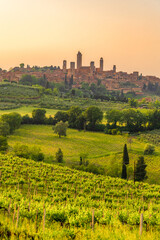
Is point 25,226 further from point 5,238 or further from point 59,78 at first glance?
point 59,78

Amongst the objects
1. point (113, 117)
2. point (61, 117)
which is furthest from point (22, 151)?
point (113, 117)

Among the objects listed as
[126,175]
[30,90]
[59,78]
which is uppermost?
[59,78]

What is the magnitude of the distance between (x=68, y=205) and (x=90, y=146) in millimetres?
39186

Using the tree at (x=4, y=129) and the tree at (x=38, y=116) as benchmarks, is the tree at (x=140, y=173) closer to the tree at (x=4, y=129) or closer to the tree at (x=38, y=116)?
the tree at (x=4, y=129)

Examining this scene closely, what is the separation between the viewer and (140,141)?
62.1m

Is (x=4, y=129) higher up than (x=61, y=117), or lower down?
lower down

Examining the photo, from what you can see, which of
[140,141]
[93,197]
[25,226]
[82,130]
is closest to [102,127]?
[82,130]

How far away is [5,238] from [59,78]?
188 metres

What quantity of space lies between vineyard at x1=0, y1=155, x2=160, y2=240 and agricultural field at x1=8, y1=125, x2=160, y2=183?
9.28 m

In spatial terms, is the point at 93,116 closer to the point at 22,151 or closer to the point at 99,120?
the point at 99,120

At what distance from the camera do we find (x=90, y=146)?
182 ft

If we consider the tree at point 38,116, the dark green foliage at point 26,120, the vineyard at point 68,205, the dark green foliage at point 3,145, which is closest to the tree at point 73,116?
the tree at point 38,116

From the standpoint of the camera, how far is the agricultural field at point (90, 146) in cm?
4365

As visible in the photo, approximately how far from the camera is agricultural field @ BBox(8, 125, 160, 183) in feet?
143
